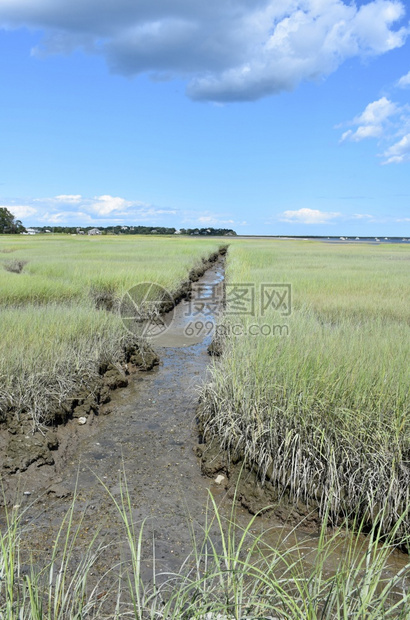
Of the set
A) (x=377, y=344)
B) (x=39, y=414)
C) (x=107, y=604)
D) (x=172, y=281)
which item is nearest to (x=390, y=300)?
(x=377, y=344)

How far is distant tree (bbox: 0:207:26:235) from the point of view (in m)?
68.0

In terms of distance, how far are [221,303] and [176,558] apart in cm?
1017

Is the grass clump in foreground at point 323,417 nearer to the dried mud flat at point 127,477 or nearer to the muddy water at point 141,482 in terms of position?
the muddy water at point 141,482

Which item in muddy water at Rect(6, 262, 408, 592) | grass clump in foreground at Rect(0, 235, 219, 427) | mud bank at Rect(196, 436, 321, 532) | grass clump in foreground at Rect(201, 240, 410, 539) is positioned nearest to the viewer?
muddy water at Rect(6, 262, 408, 592)

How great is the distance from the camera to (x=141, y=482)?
13.4 ft

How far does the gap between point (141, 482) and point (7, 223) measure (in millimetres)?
73234

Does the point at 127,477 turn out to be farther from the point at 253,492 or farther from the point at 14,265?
the point at 14,265

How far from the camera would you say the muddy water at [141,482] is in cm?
326

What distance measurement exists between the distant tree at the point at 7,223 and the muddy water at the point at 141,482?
2733 inches

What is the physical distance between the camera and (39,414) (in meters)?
4.70

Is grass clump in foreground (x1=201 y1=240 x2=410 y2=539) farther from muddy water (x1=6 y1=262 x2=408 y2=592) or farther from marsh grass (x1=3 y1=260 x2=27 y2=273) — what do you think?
marsh grass (x1=3 y1=260 x2=27 y2=273)

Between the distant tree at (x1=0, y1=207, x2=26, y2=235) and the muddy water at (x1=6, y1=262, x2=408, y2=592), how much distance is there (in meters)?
69.4

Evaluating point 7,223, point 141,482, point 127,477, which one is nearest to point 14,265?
point 127,477

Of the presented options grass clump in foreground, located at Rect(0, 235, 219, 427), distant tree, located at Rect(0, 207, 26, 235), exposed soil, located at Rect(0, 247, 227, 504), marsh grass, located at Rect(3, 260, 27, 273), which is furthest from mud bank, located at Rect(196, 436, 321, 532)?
distant tree, located at Rect(0, 207, 26, 235)
